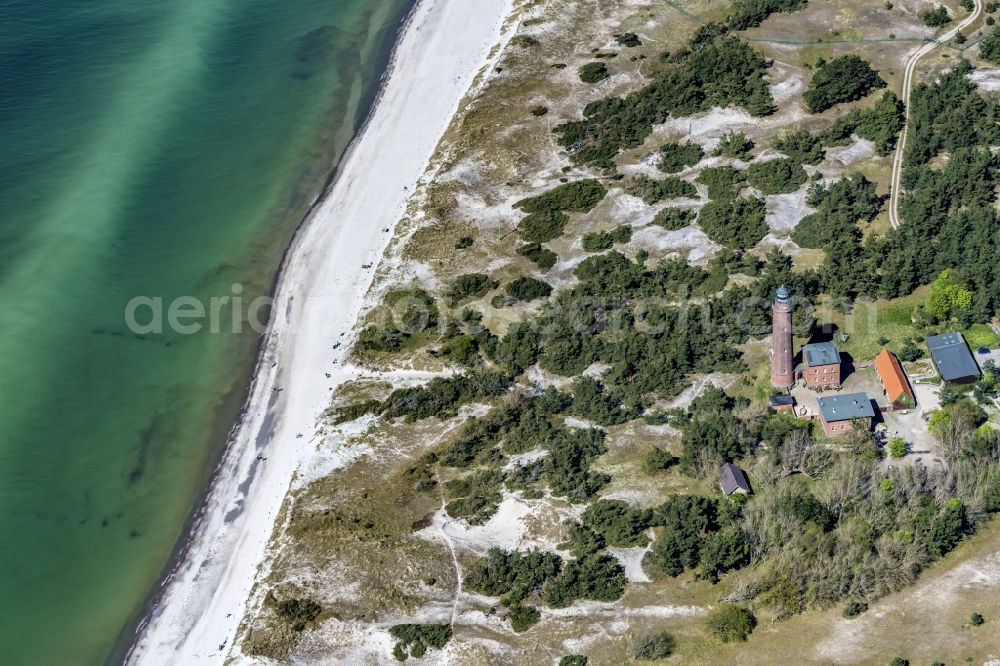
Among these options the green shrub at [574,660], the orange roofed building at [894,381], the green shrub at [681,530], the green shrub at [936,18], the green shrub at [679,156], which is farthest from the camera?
the green shrub at [936,18]

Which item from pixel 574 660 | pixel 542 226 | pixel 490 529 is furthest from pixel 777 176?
pixel 574 660

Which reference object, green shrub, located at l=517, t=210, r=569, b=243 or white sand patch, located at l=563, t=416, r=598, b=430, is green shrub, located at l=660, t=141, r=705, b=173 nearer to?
green shrub, located at l=517, t=210, r=569, b=243

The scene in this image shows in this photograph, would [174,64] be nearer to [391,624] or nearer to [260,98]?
[260,98]

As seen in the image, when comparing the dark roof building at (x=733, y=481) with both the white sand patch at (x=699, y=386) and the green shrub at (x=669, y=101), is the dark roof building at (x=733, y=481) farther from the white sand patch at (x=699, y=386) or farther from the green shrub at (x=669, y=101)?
the green shrub at (x=669, y=101)

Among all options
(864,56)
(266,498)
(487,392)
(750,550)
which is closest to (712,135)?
(864,56)

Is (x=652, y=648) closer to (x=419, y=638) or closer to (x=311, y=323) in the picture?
(x=419, y=638)

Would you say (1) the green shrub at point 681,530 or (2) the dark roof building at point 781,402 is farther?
(2) the dark roof building at point 781,402

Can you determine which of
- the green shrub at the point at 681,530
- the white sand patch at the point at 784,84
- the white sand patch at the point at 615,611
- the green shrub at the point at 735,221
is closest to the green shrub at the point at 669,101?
the white sand patch at the point at 784,84
